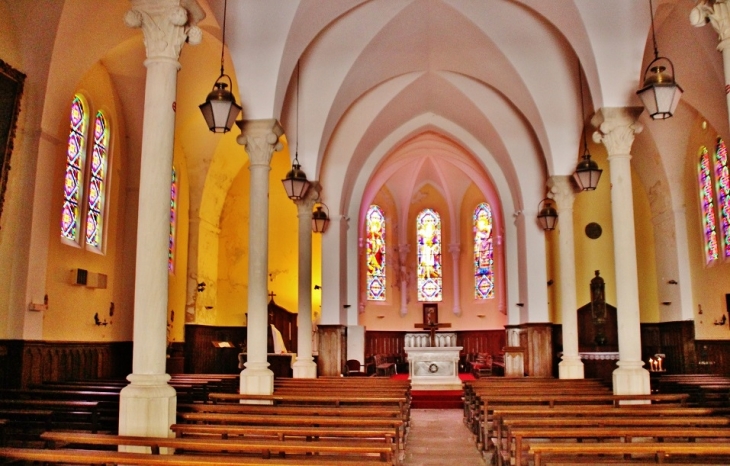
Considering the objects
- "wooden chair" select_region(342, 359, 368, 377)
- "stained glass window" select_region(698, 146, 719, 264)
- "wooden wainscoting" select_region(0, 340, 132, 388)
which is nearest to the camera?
"wooden wainscoting" select_region(0, 340, 132, 388)

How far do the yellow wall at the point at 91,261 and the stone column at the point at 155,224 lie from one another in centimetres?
614

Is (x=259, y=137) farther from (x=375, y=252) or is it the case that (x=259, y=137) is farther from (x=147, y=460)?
(x=375, y=252)

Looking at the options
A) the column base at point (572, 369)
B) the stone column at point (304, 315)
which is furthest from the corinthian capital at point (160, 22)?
the column base at point (572, 369)

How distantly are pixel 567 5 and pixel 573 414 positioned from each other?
787 cm

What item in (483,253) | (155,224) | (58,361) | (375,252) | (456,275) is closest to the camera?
(155,224)

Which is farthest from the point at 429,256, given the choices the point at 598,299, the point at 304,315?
the point at 304,315

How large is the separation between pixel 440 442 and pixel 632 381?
351 centimetres

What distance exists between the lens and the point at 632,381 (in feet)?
34.5

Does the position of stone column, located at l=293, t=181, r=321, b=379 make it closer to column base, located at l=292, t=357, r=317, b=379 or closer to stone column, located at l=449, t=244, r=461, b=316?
column base, located at l=292, t=357, r=317, b=379

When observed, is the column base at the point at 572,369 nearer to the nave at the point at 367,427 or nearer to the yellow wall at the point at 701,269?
the nave at the point at 367,427

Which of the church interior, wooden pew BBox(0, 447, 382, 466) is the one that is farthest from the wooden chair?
wooden pew BBox(0, 447, 382, 466)

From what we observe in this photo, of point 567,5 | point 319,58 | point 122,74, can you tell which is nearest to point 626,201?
point 567,5

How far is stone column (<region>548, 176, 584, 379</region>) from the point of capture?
15172mm

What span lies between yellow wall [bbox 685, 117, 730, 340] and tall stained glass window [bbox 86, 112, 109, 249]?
15670mm
